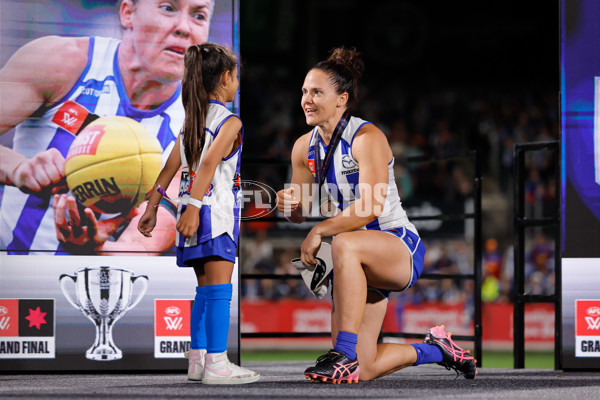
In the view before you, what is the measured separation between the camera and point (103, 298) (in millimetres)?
4312

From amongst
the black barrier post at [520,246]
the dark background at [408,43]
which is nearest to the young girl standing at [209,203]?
the black barrier post at [520,246]

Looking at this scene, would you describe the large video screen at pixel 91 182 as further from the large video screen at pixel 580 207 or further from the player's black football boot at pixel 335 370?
the large video screen at pixel 580 207

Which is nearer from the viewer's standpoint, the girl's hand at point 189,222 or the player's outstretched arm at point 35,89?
the girl's hand at point 189,222

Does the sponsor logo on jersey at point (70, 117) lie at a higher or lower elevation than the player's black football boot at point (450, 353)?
higher

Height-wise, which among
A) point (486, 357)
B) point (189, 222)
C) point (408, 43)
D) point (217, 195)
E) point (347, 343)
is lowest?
point (486, 357)

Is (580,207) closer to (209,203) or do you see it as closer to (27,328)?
(209,203)

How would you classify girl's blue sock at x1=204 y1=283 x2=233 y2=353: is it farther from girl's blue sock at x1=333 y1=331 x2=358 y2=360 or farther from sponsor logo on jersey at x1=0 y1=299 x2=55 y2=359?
sponsor logo on jersey at x1=0 y1=299 x2=55 y2=359

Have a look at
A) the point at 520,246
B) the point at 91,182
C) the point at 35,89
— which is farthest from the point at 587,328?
the point at 35,89

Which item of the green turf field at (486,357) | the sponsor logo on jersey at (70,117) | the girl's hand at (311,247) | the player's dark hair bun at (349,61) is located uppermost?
the player's dark hair bun at (349,61)

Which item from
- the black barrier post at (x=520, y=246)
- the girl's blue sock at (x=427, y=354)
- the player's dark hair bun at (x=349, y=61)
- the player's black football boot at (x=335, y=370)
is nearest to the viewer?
the player's black football boot at (x=335, y=370)

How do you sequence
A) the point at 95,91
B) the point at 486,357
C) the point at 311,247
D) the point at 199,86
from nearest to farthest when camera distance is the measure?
1. the point at 311,247
2. the point at 199,86
3. the point at 95,91
4. the point at 486,357

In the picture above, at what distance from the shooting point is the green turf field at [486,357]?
752 cm

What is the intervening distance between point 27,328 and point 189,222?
5.11 ft

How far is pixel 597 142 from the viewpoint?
4.48 meters
